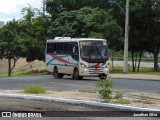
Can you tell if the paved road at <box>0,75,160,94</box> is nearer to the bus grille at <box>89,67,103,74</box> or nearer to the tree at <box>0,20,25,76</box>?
the bus grille at <box>89,67,103,74</box>

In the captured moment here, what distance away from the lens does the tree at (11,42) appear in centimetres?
5272

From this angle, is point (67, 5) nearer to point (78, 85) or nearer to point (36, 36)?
point (36, 36)

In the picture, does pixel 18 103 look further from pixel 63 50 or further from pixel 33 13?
pixel 33 13

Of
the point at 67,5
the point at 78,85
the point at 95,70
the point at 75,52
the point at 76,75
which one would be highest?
the point at 67,5

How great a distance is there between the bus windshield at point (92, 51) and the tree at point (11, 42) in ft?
74.0

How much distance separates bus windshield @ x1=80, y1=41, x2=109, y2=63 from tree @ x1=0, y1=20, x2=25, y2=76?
74.0 feet

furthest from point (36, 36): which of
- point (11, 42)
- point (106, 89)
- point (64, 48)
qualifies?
point (106, 89)

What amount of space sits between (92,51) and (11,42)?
982 inches

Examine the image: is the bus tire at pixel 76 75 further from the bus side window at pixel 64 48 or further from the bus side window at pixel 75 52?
the bus side window at pixel 64 48

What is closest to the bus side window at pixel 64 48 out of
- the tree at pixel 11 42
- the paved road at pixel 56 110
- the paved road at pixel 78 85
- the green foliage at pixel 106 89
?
the paved road at pixel 78 85

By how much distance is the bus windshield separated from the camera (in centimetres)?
3050

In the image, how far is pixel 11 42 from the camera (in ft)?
177

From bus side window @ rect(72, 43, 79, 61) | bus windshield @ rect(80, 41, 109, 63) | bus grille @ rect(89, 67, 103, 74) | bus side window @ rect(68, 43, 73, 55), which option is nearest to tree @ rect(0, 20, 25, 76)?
bus side window @ rect(68, 43, 73, 55)

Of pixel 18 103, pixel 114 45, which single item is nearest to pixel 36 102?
pixel 18 103
